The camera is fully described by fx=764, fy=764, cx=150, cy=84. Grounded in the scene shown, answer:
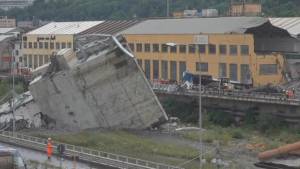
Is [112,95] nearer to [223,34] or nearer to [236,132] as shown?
[236,132]

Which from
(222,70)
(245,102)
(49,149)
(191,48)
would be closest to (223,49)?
(222,70)

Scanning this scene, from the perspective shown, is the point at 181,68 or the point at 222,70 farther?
the point at 181,68

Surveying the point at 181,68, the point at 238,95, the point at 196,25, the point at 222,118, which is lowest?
the point at 222,118

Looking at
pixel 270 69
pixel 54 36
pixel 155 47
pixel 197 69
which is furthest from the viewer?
pixel 54 36

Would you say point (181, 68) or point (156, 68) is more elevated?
→ point (181, 68)

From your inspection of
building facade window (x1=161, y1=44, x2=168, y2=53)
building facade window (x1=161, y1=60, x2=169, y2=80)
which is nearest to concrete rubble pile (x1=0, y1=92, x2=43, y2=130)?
building facade window (x1=161, y1=60, x2=169, y2=80)

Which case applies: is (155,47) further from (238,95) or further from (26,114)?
(26,114)

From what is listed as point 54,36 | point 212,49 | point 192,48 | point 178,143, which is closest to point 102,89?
point 178,143

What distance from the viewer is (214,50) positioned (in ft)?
239

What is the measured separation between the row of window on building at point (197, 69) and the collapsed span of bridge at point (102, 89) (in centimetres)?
1234

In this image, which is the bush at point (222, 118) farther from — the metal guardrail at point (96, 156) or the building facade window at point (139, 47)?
the building facade window at point (139, 47)

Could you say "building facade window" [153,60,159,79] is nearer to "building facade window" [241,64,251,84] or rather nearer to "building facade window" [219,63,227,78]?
"building facade window" [219,63,227,78]

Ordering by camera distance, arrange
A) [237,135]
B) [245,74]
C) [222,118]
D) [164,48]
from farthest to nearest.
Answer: [164,48] → [245,74] → [222,118] → [237,135]

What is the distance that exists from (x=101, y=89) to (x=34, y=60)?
47.8 meters
